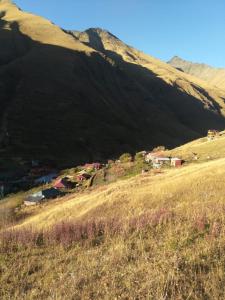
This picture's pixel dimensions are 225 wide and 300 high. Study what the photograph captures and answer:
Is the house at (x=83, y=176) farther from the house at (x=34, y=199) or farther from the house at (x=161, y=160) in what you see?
the house at (x=34, y=199)

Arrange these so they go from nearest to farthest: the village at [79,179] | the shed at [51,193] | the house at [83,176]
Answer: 1. the shed at [51,193]
2. the village at [79,179]
3. the house at [83,176]

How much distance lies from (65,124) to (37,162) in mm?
43691

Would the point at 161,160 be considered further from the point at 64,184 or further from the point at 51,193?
the point at 51,193

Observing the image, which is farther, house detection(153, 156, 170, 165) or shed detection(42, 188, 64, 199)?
house detection(153, 156, 170, 165)

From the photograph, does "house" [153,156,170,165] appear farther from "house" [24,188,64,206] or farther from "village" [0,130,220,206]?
"house" [24,188,64,206]

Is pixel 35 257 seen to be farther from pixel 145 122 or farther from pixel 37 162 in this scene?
pixel 145 122

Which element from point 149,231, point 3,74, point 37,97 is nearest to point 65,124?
point 37,97

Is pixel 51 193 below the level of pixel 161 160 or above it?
below

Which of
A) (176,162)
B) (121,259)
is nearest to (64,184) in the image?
(176,162)

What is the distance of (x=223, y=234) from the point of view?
26.9ft

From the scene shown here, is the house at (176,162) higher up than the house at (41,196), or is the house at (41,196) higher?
the house at (176,162)

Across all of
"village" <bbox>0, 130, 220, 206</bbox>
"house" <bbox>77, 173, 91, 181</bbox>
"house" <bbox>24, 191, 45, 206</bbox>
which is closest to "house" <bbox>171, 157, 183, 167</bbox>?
"village" <bbox>0, 130, 220, 206</bbox>

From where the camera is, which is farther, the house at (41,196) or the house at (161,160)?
the house at (161,160)

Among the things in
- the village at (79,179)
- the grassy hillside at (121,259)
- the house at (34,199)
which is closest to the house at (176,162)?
the village at (79,179)
